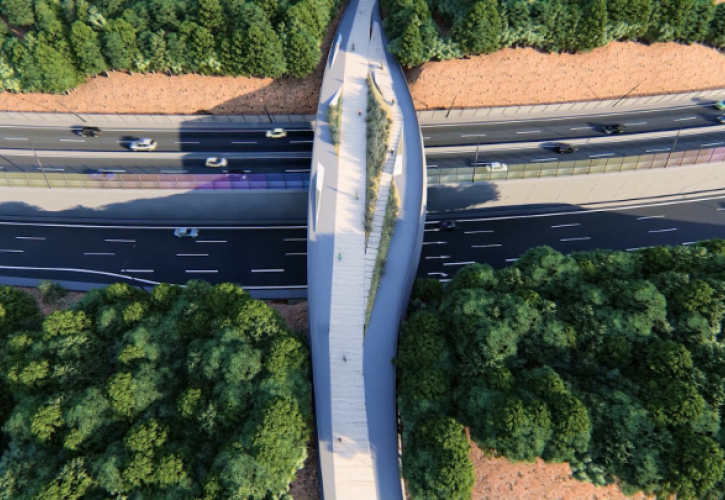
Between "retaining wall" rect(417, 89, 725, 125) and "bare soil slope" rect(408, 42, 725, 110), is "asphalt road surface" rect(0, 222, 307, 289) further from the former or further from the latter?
"bare soil slope" rect(408, 42, 725, 110)

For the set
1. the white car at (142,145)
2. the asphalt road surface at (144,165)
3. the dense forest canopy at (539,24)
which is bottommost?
the asphalt road surface at (144,165)

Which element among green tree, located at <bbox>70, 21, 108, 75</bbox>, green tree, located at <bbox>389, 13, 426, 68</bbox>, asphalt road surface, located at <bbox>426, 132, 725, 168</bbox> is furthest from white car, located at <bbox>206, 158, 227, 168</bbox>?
green tree, located at <bbox>389, 13, 426, 68</bbox>

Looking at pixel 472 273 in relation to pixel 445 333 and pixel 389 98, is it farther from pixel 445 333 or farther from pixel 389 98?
pixel 389 98

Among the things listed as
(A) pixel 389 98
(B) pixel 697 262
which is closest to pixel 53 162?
(A) pixel 389 98

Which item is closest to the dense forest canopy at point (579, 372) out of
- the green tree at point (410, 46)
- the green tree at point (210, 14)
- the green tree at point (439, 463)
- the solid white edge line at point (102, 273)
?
the green tree at point (439, 463)

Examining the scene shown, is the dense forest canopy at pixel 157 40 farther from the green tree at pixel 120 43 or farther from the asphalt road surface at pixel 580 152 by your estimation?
the asphalt road surface at pixel 580 152

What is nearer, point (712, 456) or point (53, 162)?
point (712, 456)

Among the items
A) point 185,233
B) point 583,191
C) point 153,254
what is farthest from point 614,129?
point 153,254
